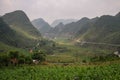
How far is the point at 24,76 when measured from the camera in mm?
81250

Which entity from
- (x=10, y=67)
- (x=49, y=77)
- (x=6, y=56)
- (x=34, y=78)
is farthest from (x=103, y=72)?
(x=6, y=56)

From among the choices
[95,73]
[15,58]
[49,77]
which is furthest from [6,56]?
[95,73]

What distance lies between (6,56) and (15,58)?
5594 millimetres

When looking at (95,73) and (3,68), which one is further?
(3,68)

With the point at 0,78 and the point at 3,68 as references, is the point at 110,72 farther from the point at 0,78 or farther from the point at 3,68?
the point at 3,68

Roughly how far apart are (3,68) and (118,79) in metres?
57.6

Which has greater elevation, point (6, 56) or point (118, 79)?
point (6, 56)

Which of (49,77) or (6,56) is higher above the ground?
(6,56)

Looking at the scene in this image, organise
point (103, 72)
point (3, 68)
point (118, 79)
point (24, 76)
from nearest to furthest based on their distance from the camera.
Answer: point (118, 79) → point (103, 72) → point (24, 76) → point (3, 68)

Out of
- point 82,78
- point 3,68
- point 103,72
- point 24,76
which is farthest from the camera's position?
point 3,68

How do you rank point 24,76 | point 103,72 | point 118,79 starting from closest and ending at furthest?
1. point 118,79
2. point 103,72
3. point 24,76

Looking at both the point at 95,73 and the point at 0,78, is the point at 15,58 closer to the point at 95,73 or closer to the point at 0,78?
the point at 0,78

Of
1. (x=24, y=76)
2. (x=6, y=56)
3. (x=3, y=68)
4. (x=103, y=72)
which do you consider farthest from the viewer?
(x=6, y=56)

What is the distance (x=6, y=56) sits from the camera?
4478 inches
